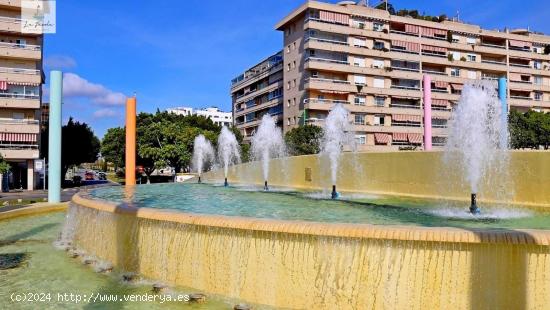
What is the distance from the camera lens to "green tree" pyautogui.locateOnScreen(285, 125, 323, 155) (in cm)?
4347

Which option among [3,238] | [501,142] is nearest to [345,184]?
[501,142]

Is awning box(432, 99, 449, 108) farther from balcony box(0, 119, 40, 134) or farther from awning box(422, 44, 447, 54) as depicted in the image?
balcony box(0, 119, 40, 134)

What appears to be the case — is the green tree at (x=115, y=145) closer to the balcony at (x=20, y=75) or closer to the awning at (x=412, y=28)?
the balcony at (x=20, y=75)

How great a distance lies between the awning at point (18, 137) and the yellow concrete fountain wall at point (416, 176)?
28589 mm

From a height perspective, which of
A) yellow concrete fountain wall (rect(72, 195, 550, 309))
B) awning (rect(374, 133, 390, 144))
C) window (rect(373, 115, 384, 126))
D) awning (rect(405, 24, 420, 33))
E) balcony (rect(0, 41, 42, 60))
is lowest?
yellow concrete fountain wall (rect(72, 195, 550, 309))

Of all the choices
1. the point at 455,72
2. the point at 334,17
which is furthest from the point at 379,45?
the point at 455,72

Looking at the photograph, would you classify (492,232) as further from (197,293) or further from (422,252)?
(197,293)

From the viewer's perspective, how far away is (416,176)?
13711mm

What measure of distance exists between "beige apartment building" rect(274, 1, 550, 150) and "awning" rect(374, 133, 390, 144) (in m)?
0.11

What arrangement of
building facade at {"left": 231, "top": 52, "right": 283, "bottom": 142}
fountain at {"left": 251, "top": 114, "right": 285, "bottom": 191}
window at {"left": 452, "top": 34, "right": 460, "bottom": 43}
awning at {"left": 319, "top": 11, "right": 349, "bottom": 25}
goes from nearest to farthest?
fountain at {"left": 251, "top": 114, "right": 285, "bottom": 191} < awning at {"left": 319, "top": 11, "right": 349, "bottom": 25} < window at {"left": 452, "top": 34, "right": 460, "bottom": 43} < building facade at {"left": 231, "top": 52, "right": 283, "bottom": 142}

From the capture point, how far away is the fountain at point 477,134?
35.2ft

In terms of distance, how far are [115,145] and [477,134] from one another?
48.5 meters

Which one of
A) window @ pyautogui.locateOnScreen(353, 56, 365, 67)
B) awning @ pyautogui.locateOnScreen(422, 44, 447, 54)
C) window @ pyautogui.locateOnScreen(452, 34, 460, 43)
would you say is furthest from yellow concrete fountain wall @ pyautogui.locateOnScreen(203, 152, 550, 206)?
window @ pyautogui.locateOnScreen(452, 34, 460, 43)

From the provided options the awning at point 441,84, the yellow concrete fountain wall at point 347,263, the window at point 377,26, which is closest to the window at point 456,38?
the awning at point 441,84
